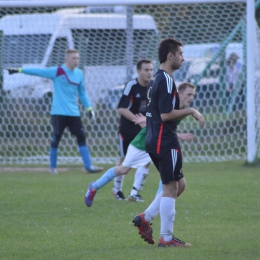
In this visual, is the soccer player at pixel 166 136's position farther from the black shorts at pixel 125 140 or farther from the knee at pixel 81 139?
the knee at pixel 81 139

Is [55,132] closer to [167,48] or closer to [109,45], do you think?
[109,45]

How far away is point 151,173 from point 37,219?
14.2 feet

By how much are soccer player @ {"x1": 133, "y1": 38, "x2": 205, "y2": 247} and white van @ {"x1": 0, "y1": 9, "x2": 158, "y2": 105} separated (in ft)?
23.8

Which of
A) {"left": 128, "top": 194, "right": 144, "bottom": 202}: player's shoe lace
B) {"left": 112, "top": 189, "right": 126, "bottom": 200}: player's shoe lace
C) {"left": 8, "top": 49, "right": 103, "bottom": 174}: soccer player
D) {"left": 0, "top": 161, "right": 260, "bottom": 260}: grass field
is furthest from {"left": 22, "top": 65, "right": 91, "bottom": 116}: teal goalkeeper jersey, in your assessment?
{"left": 128, "top": 194, "right": 144, "bottom": 202}: player's shoe lace

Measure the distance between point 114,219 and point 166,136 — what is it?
173cm

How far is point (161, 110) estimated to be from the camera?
5316 mm

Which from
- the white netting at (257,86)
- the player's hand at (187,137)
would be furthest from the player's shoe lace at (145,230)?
the white netting at (257,86)

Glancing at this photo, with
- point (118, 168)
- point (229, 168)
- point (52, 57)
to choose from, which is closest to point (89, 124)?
point (52, 57)

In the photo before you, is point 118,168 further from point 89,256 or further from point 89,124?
point 89,124

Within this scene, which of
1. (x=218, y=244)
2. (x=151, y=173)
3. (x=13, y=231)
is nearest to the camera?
(x=218, y=244)

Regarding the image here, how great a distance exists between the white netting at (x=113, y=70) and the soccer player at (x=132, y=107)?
13.3ft

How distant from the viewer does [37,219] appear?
6.86m

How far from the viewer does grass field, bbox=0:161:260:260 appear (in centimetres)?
528

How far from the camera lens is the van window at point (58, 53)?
1327 cm
